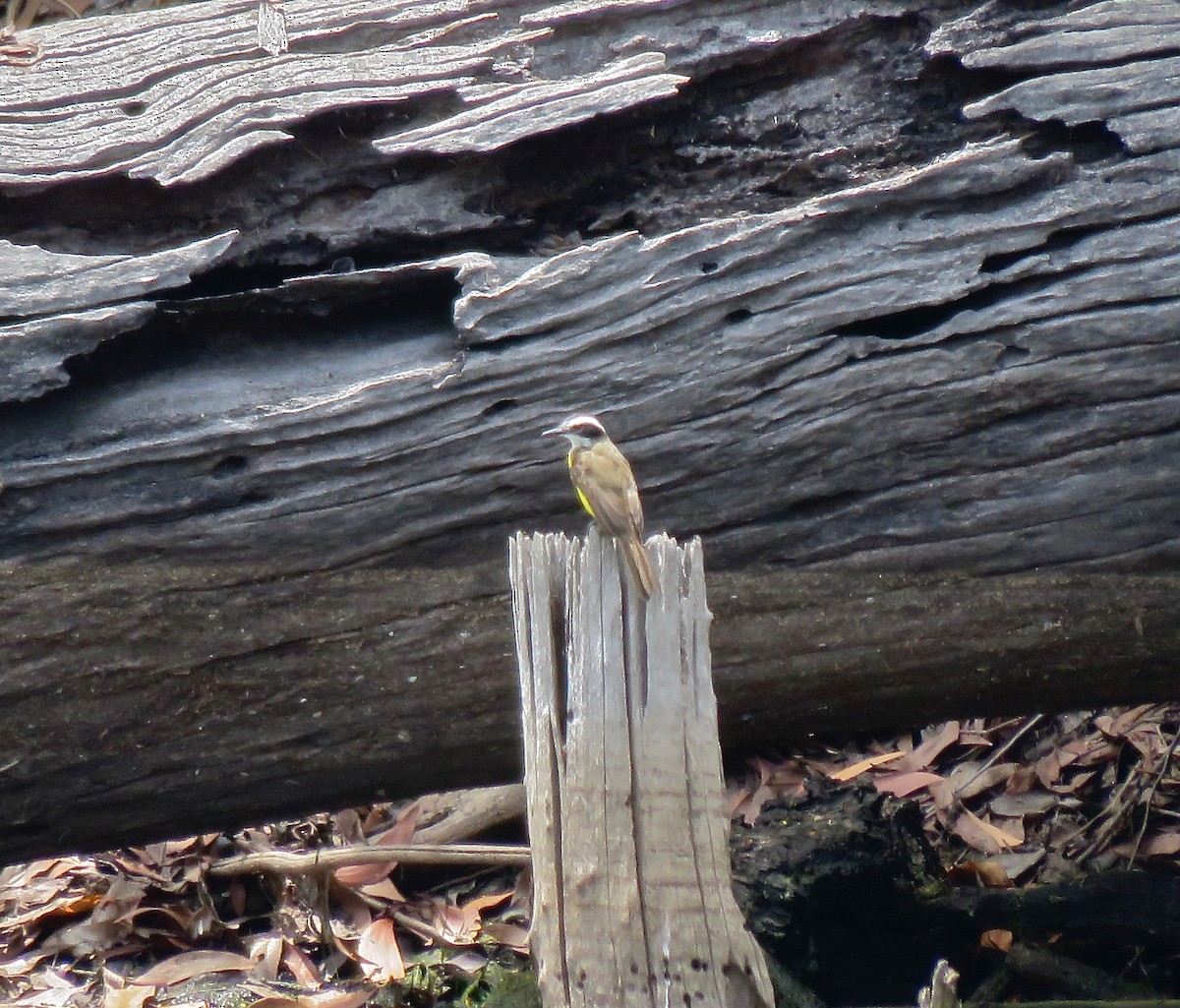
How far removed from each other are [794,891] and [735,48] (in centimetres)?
254

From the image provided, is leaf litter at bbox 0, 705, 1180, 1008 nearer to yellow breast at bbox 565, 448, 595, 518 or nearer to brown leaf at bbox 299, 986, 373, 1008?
brown leaf at bbox 299, 986, 373, 1008

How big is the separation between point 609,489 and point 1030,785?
11.4 feet

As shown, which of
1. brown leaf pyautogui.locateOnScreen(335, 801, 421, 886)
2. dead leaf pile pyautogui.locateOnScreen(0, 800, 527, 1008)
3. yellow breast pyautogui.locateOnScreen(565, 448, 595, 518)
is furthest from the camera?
brown leaf pyautogui.locateOnScreen(335, 801, 421, 886)

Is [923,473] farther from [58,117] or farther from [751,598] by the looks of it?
[58,117]

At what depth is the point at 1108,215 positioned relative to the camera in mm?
3541

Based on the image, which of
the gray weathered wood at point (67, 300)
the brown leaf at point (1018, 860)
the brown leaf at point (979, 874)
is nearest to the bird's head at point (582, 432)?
the gray weathered wood at point (67, 300)

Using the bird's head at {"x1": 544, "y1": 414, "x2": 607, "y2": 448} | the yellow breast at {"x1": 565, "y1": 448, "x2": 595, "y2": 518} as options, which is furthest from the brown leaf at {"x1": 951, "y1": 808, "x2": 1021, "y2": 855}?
the bird's head at {"x1": 544, "y1": 414, "x2": 607, "y2": 448}

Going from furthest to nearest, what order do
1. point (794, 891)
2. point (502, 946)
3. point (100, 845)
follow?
point (502, 946), point (794, 891), point (100, 845)

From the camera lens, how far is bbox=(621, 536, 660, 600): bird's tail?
8.12 ft

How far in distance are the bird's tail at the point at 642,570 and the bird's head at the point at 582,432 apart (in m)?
0.75

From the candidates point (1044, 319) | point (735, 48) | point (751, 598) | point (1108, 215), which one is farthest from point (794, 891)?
point (735, 48)

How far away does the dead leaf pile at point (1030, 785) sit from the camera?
16.6 feet

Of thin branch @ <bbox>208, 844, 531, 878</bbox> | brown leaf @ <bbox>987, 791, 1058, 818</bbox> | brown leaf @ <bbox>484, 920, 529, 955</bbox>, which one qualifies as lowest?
brown leaf @ <bbox>987, 791, 1058, 818</bbox>

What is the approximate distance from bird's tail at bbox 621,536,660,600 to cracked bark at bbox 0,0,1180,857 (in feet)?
3.38
